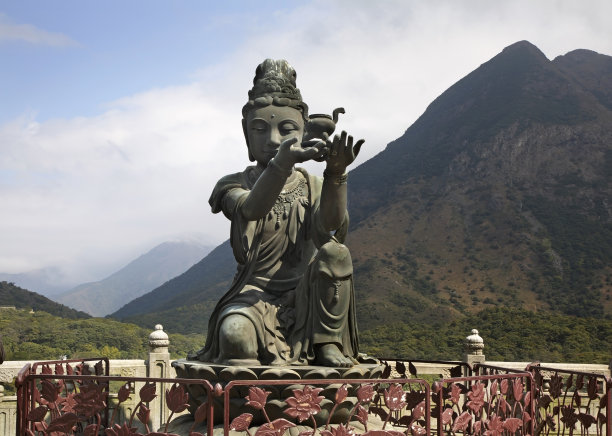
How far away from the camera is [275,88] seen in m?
5.67

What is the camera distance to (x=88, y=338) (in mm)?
18656

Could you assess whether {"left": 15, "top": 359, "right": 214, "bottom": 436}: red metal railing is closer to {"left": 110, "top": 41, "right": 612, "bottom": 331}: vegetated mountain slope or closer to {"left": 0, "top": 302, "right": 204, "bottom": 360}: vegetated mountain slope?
{"left": 0, "top": 302, "right": 204, "bottom": 360}: vegetated mountain slope

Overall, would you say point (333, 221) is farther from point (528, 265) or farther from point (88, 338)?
point (528, 265)

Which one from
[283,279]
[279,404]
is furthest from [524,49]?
[279,404]

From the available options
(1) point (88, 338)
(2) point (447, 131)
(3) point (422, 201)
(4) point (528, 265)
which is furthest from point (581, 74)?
(1) point (88, 338)

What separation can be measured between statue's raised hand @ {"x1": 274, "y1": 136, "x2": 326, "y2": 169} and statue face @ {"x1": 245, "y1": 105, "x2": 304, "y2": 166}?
69cm

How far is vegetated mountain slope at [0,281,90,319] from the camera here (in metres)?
27.6

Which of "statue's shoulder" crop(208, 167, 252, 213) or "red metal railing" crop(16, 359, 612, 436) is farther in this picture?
"statue's shoulder" crop(208, 167, 252, 213)

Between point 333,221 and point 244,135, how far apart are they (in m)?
1.28

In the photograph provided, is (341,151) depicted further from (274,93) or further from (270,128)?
(274,93)

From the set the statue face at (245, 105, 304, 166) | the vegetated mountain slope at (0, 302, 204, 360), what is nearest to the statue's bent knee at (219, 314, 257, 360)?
the statue face at (245, 105, 304, 166)

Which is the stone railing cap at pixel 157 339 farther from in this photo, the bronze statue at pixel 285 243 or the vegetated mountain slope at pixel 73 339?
the vegetated mountain slope at pixel 73 339

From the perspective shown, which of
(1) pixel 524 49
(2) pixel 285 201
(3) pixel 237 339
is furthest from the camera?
(1) pixel 524 49

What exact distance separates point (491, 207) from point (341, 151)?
4448 centimetres
